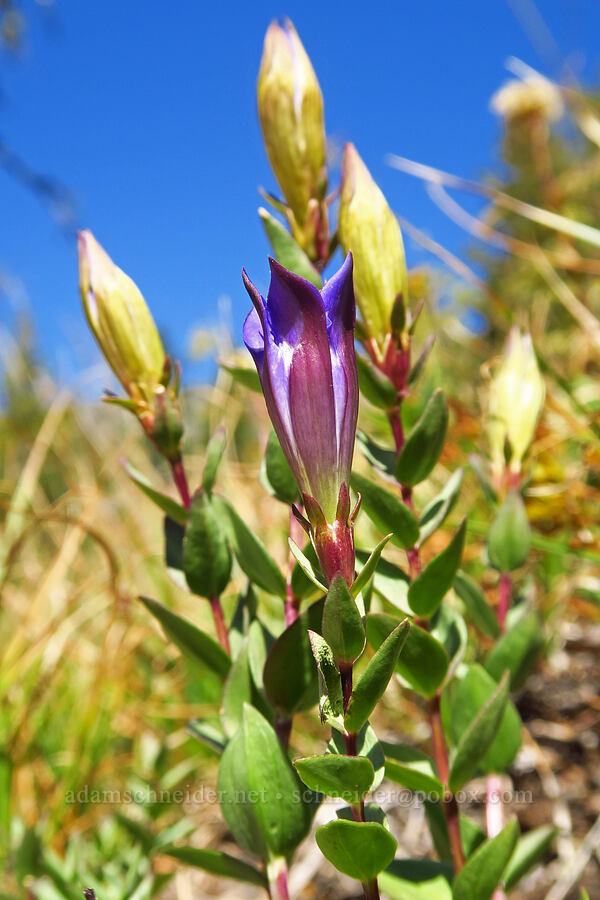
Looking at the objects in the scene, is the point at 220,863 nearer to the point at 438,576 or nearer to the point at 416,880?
the point at 416,880

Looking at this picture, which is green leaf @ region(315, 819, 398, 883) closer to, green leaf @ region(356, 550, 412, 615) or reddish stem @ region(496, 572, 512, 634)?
green leaf @ region(356, 550, 412, 615)

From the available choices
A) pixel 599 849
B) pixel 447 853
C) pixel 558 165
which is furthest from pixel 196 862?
pixel 558 165

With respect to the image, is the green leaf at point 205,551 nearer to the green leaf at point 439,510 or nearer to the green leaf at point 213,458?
the green leaf at point 213,458

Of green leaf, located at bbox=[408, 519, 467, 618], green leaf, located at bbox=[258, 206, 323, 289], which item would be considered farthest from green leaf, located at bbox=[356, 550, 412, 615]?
green leaf, located at bbox=[258, 206, 323, 289]

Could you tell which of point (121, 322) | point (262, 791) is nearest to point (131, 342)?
point (121, 322)

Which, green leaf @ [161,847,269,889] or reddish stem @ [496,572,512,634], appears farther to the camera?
reddish stem @ [496,572,512,634]

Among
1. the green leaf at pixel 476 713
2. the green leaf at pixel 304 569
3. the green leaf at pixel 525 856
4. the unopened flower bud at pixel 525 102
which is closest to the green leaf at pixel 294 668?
the green leaf at pixel 304 569

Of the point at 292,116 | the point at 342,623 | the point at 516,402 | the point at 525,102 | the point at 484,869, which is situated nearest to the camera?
the point at 342,623
